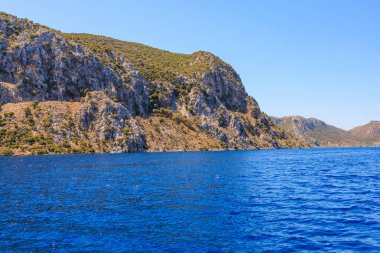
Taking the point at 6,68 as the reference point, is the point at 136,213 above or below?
below

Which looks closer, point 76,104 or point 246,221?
point 246,221

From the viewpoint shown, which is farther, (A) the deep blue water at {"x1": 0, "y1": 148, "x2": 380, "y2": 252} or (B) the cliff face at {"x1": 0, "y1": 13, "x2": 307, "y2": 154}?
(B) the cliff face at {"x1": 0, "y1": 13, "x2": 307, "y2": 154}

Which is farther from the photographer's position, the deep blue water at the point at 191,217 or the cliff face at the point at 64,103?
the cliff face at the point at 64,103

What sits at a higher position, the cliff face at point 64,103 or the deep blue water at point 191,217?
the cliff face at point 64,103

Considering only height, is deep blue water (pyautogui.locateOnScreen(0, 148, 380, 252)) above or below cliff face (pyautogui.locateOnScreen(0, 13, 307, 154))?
below

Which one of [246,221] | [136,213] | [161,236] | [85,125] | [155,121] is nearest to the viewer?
[161,236]

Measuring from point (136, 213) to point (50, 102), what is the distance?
5982 inches

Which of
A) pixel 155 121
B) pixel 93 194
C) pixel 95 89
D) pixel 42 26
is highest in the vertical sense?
pixel 42 26

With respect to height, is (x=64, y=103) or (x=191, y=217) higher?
(x=64, y=103)

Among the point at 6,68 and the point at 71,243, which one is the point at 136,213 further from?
the point at 6,68

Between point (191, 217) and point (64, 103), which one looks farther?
point (64, 103)

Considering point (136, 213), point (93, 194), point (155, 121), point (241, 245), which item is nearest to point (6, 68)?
point (155, 121)

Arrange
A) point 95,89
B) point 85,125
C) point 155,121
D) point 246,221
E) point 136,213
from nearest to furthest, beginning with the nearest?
1. point 246,221
2. point 136,213
3. point 85,125
4. point 95,89
5. point 155,121

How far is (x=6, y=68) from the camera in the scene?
166 meters
